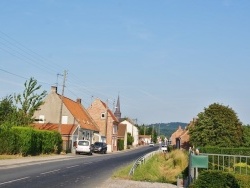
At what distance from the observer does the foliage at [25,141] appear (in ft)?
→ 111

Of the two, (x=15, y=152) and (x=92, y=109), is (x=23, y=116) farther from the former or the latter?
(x=92, y=109)

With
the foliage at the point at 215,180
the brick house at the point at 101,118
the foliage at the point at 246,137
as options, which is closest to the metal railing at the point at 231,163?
the foliage at the point at 215,180

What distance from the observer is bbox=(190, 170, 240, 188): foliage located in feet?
38.2

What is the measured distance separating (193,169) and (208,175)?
3154mm

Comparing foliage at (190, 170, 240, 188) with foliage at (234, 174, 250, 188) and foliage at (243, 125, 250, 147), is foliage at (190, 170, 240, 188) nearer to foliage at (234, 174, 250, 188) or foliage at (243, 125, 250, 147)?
foliage at (234, 174, 250, 188)

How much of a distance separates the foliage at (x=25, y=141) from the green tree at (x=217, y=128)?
57.8 ft

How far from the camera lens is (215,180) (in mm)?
11812

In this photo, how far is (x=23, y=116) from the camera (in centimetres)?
4409

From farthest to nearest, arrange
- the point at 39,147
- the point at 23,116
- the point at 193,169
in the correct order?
the point at 23,116 < the point at 39,147 < the point at 193,169

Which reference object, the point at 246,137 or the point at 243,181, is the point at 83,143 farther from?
the point at 243,181

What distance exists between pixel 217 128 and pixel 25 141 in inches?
880

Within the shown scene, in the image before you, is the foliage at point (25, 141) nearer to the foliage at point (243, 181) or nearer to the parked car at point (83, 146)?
the parked car at point (83, 146)

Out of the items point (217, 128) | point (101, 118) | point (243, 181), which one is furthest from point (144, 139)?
point (243, 181)

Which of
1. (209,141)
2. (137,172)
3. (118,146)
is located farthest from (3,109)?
(118,146)
